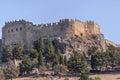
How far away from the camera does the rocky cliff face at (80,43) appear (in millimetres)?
111500

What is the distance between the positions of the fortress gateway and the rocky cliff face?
3.95 feet

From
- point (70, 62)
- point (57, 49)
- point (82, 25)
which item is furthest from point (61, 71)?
point (82, 25)

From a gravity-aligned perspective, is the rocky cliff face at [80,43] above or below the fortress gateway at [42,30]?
below

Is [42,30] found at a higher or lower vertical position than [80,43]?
higher

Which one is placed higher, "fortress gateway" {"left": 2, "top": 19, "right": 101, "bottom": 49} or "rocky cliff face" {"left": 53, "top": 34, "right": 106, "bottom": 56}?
"fortress gateway" {"left": 2, "top": 19, "right": 101, "bottom": 49}

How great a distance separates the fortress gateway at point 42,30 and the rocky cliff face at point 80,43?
1.20m

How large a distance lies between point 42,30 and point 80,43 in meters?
7.94

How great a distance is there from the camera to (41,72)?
10150cm

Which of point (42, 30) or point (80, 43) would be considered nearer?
point (80, 43)

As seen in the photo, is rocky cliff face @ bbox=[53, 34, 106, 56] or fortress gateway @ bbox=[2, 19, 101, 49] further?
fortress gateway @ bbox=[2, 19, 101, 49]

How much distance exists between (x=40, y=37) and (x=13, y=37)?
768 cm

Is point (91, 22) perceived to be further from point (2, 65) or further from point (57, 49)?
point (2, 65)

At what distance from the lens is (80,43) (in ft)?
370

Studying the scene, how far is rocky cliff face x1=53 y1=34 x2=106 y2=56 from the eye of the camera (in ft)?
366
